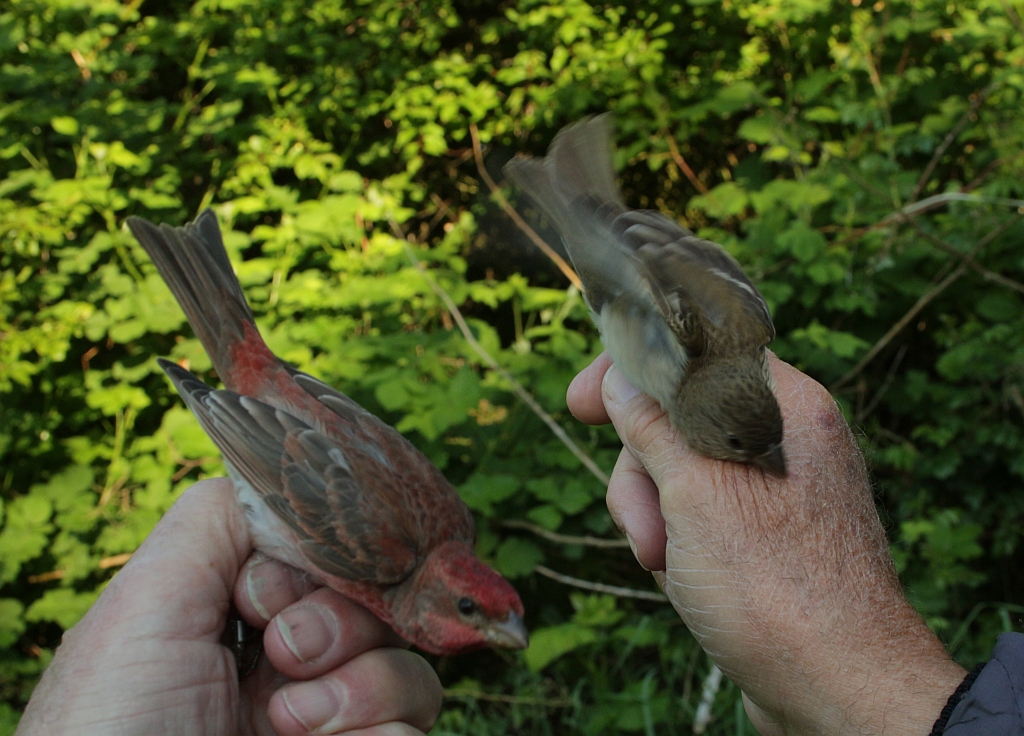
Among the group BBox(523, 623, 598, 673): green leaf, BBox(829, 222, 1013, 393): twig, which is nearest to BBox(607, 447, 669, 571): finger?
BBox(523, 623, 598, 673): green leaf

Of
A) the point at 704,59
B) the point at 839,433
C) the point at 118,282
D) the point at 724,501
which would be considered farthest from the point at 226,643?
the point at 704,59

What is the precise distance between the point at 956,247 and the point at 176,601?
381 cm

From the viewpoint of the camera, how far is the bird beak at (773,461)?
66.7 inches

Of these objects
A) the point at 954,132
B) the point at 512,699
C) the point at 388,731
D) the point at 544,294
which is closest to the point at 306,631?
the point at 388,731

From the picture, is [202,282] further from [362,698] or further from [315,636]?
[362,698]

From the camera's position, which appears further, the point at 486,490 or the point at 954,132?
the point at 954,132

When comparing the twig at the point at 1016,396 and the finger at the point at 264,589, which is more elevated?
the finger at the point at 264,589

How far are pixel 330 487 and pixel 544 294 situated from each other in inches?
82.9

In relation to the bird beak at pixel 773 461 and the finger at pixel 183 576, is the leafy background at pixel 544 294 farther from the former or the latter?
the bird beak at pixel 773 461

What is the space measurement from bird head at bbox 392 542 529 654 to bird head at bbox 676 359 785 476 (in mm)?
771

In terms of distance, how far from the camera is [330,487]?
242 centimetres

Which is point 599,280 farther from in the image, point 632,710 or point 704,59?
point 704,59

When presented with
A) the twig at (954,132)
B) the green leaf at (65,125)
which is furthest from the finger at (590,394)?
the green leaf at (65,125)

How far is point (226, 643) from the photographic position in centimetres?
215
